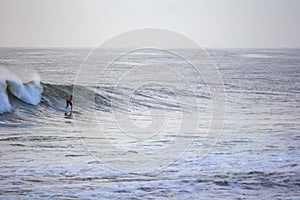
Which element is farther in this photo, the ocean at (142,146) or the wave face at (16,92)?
the wave face at (16,92)

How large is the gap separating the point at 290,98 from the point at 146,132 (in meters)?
15.2

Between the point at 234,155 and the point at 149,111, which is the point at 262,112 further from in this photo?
the point at 234,155

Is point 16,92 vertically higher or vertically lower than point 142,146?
higher

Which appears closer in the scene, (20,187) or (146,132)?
(20,187)

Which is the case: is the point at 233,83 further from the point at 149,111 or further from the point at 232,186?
the point at 232,186

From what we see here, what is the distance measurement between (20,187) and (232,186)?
3834 millimetres

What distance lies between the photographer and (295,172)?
11953 mm

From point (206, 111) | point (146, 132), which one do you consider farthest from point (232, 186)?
point (206, 111)

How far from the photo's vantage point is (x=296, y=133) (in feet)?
57.3

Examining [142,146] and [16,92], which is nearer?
[142,146]

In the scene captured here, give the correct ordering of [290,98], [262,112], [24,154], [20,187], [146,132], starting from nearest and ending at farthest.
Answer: [20,187] → [24,154] → [146,132] → [262,112] → [290,98]

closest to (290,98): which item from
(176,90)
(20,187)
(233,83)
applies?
(176,90)

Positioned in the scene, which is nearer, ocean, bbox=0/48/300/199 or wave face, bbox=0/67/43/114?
ocean, bbox=0/48/300/199

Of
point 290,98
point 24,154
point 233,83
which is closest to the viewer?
point 24,154
